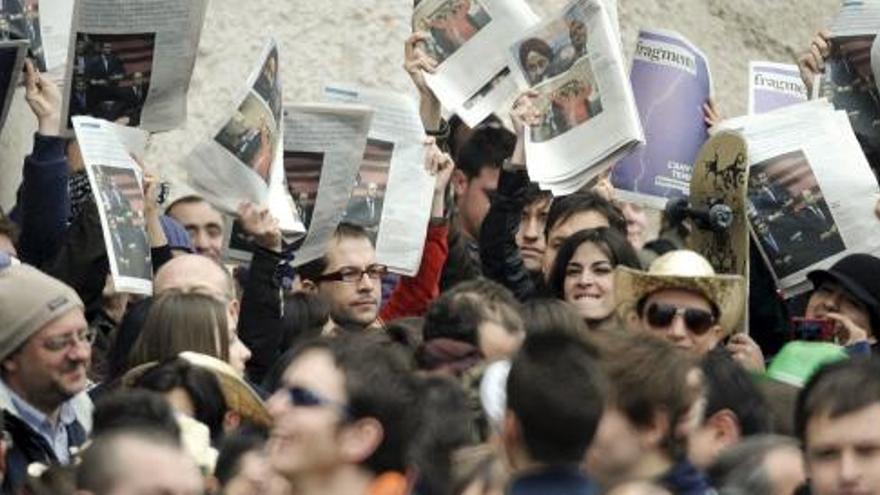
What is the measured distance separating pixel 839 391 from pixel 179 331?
8.15ft

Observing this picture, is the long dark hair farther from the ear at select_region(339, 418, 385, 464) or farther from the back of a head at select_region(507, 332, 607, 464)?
the back of a head at select_region(507, 332, 607, 464)

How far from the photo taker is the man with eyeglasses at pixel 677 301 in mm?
11625

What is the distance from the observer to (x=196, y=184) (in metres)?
11.5

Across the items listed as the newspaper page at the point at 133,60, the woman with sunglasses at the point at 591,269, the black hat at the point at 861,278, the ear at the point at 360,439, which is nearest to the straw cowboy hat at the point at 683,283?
the woman with sunglasses at the point at 591,269

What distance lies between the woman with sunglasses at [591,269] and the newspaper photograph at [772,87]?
78.0 inches

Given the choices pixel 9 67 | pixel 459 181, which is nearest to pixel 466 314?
pixel 9 67

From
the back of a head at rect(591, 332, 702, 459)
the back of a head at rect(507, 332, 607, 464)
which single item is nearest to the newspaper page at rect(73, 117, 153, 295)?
the back of a head at rect(591, 332, 702, 459)

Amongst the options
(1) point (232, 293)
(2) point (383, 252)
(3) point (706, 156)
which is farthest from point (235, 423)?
(3) point (706, 156)

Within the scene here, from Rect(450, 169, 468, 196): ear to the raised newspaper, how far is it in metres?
1.32

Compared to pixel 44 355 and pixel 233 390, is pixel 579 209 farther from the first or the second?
pixel 44 355

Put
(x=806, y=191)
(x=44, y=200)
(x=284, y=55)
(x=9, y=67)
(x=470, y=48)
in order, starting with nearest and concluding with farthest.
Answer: (x=9, y=67)
(x=44, y=200)
(x=806, y=191)
(x=470, y=48)
(x=284, y=55)

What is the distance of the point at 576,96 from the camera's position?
12.7 m

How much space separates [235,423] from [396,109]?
100 inches

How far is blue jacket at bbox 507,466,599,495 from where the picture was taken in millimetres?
7906
